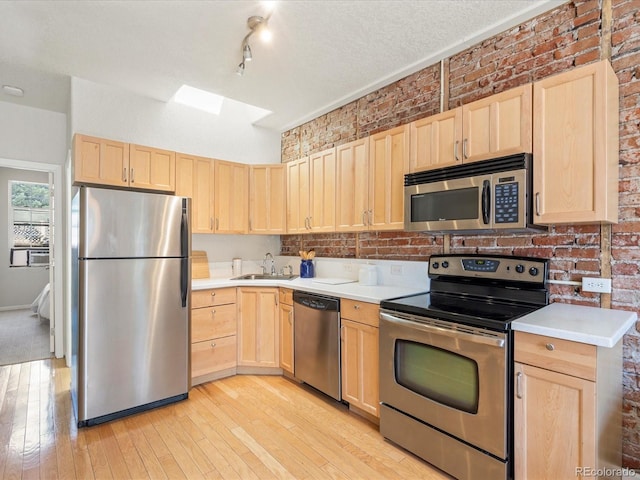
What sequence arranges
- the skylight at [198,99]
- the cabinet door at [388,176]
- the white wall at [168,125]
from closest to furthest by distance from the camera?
1. the cabinet door at [388,176]
2. the white wall at [168,125]
3. the skylight at [198,99]

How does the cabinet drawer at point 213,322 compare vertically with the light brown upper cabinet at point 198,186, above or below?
below

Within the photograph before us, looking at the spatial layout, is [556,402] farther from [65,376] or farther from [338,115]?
[65,376]

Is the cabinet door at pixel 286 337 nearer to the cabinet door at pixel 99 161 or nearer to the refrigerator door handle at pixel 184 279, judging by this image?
the refrigerator door handle at pixel 184 279

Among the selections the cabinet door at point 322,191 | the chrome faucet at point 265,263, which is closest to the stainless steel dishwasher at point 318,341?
the cabinet door at point 322,191

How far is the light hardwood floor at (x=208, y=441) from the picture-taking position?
1.93 metres

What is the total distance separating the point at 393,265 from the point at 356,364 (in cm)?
93

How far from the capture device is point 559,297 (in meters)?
2.06

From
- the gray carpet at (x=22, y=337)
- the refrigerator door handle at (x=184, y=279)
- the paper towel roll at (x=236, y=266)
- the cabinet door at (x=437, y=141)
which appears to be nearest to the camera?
the cabinet door at (x=437, y=141)

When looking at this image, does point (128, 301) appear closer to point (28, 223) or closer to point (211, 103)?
point (211, 103)

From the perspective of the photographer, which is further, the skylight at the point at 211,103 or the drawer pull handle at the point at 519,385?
the skylight at the point at 211,103

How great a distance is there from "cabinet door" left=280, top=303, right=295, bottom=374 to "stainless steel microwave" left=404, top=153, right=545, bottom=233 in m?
1.38

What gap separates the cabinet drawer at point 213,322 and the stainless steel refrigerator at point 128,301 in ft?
0.72

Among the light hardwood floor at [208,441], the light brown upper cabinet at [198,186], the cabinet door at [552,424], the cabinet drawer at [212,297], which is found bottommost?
the light hardwood floor at [208,441]

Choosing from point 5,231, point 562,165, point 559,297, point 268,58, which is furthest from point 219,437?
point 5,231
